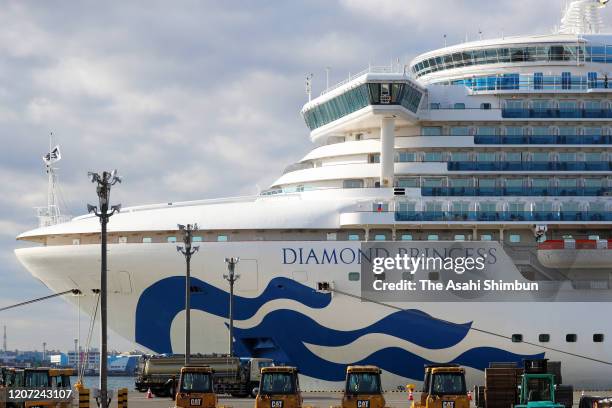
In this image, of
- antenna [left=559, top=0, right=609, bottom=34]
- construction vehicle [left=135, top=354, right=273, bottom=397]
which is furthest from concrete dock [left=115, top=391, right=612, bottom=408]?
antenna [left=559, top=0, right=609, bottom=34]

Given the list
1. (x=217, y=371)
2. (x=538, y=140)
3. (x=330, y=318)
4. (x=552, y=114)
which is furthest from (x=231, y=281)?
(x=552, y=114)

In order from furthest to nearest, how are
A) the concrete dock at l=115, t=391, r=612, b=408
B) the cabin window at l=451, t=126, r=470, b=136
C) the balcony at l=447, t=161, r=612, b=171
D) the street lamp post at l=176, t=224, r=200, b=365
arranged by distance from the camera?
the cabin window at l=451, t=126, r=470, b=136 → the balcony at l=447, t=161, r=612, b=171 → the street lamp post at l=176, t=224, r=200, b=365 → the concrete dock at l=115, t=391, r=612, b=408

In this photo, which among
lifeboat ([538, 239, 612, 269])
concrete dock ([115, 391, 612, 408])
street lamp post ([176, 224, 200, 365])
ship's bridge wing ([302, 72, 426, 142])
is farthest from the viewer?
ship's bridge wing ([302, 72, 426, 142])

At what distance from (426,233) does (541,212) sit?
4749 mm

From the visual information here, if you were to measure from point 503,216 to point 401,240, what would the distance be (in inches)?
167

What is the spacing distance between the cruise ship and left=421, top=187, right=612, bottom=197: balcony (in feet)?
0.24

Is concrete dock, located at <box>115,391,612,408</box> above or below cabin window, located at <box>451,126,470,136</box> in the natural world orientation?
below

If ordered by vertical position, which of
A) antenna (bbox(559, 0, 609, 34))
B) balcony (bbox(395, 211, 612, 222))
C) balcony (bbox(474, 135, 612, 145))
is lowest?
balcony (bbox(395, 211, 612, 222))

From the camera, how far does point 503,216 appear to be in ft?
149

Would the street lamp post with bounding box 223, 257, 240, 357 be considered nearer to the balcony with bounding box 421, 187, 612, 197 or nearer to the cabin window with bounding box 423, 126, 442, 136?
the balcony with bounding box 421, 187, 612, 197

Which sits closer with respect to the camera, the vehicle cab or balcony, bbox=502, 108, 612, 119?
the vehicle cab

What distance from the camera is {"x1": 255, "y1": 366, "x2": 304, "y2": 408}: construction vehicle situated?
29.6 m

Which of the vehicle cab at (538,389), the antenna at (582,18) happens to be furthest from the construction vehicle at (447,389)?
the antenna at (582,18)

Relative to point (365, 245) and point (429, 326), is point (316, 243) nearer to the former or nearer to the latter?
point (365, 245)
